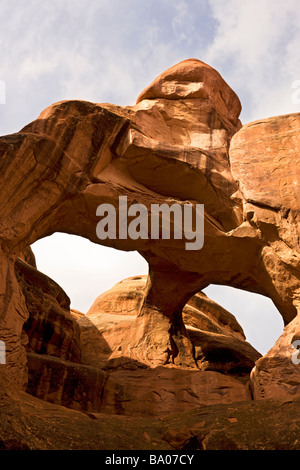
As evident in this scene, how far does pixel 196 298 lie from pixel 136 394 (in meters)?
11.9

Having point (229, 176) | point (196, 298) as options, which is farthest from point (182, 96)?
point (196, 298)

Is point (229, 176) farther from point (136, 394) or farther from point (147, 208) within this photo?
point (136, 394)

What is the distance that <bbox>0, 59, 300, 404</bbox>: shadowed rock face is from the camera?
1402cm

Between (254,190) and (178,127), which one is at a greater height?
(178,127)

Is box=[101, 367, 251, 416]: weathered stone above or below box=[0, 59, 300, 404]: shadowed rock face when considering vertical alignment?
below

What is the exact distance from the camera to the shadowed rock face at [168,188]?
46.0ft

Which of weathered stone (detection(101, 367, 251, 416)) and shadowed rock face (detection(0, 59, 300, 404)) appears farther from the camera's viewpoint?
weathered stone (detection(101, 367, 251, 416))

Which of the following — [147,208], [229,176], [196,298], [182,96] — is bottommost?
[196,298]

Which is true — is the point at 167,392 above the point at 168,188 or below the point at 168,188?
below

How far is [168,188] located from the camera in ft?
56.2

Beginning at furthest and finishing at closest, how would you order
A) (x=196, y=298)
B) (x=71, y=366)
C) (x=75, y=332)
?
1. (x=196, y=298)
2. (x=75, y=332)
3. (x=71, y=366)

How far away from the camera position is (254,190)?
15523 millimetres

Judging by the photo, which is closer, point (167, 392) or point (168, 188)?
point (167, 392)

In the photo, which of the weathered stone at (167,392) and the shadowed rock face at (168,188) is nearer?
→ the shadowed rock face at (168,188)
